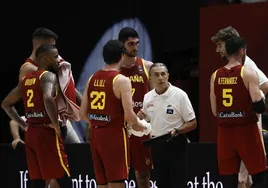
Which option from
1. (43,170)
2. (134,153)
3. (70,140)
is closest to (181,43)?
(70,140)

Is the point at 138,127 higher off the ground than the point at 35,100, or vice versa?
the point at 35,100

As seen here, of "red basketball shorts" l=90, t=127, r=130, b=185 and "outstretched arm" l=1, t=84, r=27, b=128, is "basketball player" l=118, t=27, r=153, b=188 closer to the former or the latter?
"red basketball shorts" l=90, t=127, r=130, b=185

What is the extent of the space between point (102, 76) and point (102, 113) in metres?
0.40

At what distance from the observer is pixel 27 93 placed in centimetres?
935

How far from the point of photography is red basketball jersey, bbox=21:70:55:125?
925cm

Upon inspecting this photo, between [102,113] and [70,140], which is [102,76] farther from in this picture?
[70,140]

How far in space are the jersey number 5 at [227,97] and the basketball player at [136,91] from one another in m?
1.41

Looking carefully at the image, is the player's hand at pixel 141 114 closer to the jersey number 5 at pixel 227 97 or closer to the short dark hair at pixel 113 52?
the short dark hair at pixel 113 52

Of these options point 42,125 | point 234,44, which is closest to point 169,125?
point 234,44

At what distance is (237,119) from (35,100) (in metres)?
2.39

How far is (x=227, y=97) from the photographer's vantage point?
8.62 m

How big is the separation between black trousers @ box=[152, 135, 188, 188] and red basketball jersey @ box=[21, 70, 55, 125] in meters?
1.36

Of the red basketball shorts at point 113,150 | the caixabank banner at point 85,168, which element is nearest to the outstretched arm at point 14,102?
the caixabank banner at point 85,168

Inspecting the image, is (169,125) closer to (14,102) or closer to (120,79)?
(120,79)
